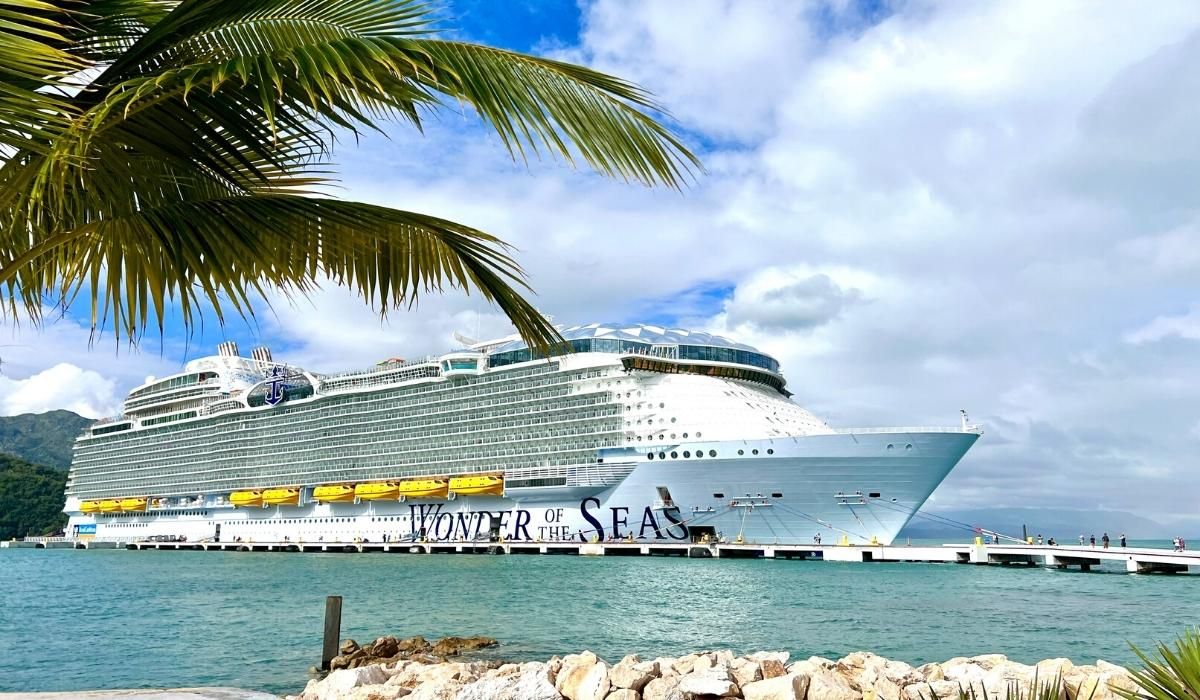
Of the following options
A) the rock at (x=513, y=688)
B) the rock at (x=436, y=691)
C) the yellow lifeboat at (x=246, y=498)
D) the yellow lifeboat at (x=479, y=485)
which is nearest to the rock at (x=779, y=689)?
the rock at (x=513, y=688)

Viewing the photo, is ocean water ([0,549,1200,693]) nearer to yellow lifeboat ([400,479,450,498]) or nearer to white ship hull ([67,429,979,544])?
white ship hull ([67,429,979,544])

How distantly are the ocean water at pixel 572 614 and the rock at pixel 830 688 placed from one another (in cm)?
605

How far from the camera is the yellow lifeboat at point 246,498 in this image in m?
60.9

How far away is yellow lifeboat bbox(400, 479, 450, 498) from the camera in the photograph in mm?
50125

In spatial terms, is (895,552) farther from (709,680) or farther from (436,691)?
(436,691)

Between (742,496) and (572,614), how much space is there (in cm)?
2059

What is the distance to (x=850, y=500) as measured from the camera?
120ft

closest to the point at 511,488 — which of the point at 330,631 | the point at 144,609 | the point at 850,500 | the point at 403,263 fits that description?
the point at 850,500

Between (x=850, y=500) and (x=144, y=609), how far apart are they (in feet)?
85.1

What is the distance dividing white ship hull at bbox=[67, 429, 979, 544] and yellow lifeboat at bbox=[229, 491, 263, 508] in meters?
17.5

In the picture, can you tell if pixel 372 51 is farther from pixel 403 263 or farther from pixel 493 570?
pixel 493 570

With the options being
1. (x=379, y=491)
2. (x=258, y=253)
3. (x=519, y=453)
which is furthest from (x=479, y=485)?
(x=258, y=253)

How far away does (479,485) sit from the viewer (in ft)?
157

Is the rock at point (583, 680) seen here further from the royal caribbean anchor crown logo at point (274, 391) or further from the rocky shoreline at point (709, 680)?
the royal caribbean anchor crown logo at point (274, 391)
